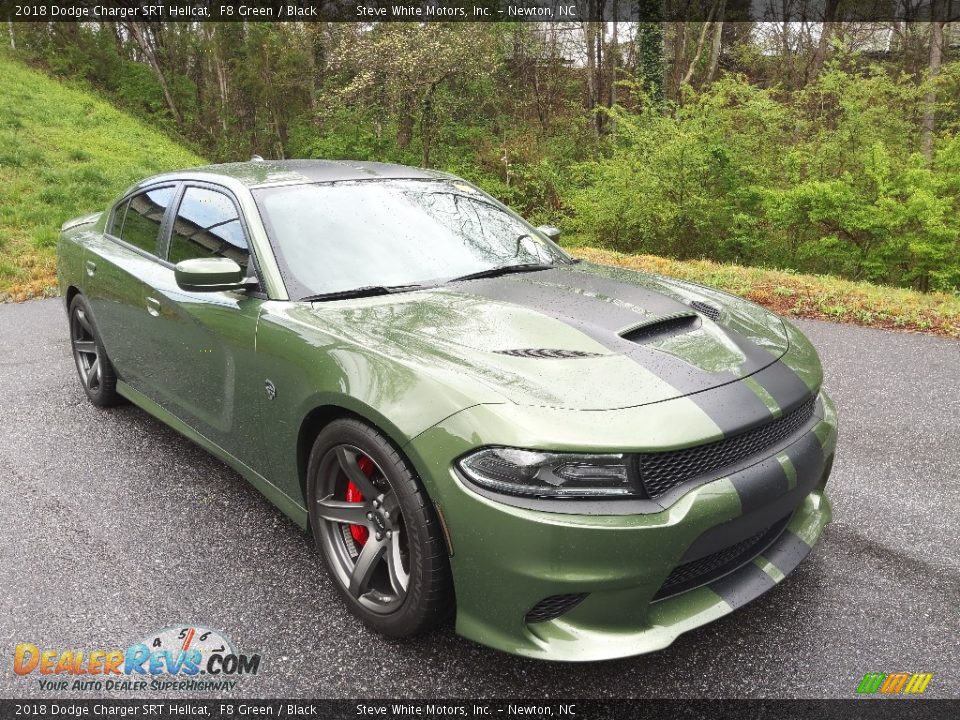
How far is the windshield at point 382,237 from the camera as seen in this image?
2.84m

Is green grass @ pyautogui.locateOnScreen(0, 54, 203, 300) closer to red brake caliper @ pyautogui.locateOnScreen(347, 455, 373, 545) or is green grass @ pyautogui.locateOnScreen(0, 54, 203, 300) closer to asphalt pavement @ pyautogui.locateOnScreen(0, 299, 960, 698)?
asphalt pavement @ pyautogui.locateOnScreen(0, 299, 960, 698)

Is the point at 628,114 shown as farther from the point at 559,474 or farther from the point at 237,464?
the point at 559,474

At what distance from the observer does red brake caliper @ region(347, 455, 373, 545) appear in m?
2.32

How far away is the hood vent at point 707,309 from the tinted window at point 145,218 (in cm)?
268

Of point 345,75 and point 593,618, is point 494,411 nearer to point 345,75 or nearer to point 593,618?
point 593,618

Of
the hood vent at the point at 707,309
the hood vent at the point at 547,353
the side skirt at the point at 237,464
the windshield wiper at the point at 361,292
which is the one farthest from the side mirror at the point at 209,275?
the hood vent at the point at 707,309

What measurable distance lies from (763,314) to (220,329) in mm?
2237

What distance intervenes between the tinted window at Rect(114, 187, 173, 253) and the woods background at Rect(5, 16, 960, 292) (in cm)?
921

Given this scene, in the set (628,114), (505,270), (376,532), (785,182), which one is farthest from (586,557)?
(628,114)

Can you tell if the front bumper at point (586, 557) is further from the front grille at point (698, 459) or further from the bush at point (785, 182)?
the bush at point (785, 182)

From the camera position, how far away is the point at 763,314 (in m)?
2.87

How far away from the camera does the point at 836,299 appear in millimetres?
6859

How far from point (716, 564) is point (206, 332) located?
2.18m

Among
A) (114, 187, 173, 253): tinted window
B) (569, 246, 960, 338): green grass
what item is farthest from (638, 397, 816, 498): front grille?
(569, 246, 960, 338): green grass
